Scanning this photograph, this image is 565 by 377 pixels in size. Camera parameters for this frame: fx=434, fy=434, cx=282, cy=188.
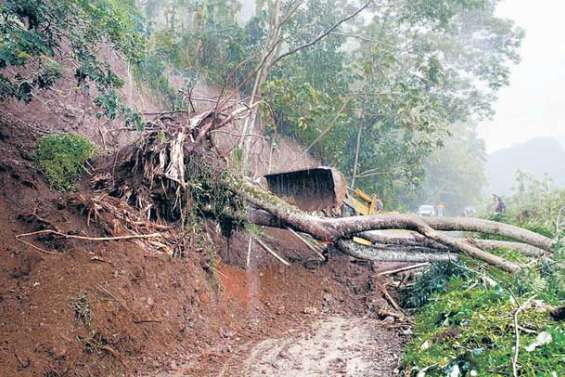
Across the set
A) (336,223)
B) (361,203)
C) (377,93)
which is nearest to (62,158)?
(336,223)

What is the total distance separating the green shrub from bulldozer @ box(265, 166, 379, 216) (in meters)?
4.12

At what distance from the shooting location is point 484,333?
14.0 ft

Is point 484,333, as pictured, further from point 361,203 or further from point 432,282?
point 361,203

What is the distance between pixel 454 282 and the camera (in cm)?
671

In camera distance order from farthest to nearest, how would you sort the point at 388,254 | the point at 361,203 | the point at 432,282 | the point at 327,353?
the point at 361,203 < the point at 388,254 < the point at 432,282 < the point at 327,353

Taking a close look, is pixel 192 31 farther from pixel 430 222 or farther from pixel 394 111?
pixel 430 222

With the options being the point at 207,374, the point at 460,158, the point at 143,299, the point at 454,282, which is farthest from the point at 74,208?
the point at 460,158

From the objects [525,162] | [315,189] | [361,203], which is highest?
[315,189]

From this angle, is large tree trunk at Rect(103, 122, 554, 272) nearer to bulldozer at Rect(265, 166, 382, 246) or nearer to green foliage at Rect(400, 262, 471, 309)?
green foliage at Rect(400, 262, 471, 309)

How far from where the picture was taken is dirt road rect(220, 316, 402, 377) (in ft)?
15.7

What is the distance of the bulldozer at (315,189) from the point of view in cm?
870

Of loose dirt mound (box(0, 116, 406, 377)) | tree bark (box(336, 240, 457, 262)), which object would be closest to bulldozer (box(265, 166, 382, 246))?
tree bark (box(336, 240, 457, 262))

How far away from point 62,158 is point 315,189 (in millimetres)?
4809

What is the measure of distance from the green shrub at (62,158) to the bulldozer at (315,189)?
4.12 m
